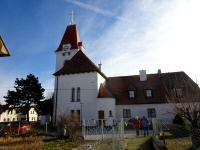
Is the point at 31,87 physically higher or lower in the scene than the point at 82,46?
lower

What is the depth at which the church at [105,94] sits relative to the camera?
33719 millimetres

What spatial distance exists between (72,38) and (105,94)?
1503cm

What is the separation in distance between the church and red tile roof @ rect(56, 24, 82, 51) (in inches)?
159

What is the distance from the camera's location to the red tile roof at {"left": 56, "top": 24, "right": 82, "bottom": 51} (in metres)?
42.0

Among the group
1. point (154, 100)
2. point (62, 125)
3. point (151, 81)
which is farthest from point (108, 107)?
A: point (62, 125)

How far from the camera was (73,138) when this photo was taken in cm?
1880

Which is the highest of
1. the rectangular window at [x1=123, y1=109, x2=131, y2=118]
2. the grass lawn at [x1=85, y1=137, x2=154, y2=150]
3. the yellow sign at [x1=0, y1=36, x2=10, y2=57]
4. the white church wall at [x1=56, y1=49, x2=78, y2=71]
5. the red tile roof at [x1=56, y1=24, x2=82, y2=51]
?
the red tile roof at [x1=56, y1=24, x2=82, y2=51]

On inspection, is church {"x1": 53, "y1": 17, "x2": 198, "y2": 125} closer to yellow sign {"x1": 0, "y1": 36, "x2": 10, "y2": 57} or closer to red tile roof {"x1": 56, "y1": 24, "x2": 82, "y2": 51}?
red tile roof {"x1": 56, "y1": 24, "x2": 82, "y2": 51}

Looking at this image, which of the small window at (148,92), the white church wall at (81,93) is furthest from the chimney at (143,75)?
the white church wall at (81,93)

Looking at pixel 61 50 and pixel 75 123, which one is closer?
pixel 75 123

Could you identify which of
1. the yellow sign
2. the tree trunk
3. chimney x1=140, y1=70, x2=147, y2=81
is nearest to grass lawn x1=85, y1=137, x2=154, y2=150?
the tree trunk

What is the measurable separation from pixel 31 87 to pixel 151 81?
87.6 feet

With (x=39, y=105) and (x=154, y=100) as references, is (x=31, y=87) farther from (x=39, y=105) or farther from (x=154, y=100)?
(x=154, y=100)

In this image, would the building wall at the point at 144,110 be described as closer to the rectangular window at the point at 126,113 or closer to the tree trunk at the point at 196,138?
the rectangular window at the point at 126,113
